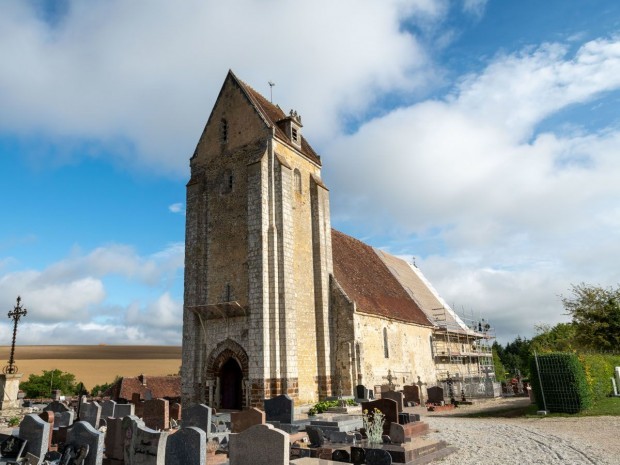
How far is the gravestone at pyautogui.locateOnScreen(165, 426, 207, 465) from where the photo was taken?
7938 millimetres

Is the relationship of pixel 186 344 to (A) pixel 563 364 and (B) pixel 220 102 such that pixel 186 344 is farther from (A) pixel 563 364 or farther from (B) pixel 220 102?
(A) pixel 563 364

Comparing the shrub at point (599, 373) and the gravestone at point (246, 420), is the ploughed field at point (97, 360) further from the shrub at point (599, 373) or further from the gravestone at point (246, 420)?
the shrub at point (599, 373)

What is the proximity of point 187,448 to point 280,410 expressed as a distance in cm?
660

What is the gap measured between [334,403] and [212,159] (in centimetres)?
1213

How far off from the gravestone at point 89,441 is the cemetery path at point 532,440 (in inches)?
277

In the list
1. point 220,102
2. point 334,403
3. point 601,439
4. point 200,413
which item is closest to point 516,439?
point 601,439

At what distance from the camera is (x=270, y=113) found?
904 inches

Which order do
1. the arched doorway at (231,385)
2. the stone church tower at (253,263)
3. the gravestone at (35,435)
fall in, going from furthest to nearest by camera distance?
1. the arched doorway at (231,385)
2. the stone church tower at (253,263)
3. the gravestone at (35,435)

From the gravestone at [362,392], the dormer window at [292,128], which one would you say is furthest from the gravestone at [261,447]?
the dormer window at [292,128]

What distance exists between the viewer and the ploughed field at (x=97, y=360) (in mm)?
69250

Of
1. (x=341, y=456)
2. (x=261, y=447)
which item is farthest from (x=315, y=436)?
(x=261, y=447)

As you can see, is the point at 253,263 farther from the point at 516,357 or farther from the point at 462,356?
the point at 516,357

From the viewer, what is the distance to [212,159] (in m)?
22.2


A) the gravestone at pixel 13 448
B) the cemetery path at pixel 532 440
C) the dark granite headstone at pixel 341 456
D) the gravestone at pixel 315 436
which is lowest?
the cemetery path at pixel 532 440
